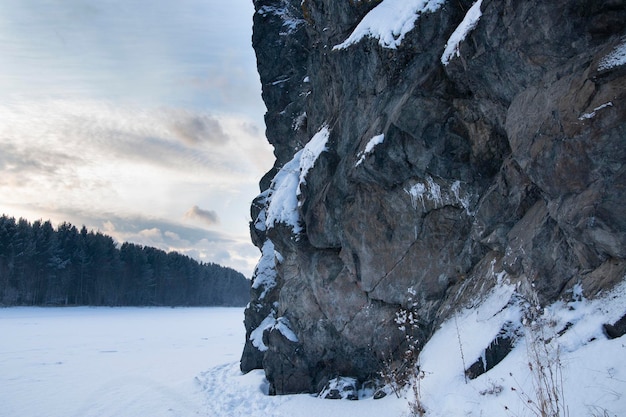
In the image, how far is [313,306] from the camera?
46.0 ft

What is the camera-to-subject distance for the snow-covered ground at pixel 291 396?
15.3ft

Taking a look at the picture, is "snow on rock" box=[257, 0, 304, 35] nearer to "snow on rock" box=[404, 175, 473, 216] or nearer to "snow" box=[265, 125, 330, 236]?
"snow" box=[265, 125, 330, 236]

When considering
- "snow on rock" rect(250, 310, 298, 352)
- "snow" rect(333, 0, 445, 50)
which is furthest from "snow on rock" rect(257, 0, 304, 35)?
"snow on rock" rect(250, 310, 298, 352)

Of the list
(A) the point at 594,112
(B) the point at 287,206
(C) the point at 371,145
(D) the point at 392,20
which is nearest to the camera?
(A) the point at 594,112

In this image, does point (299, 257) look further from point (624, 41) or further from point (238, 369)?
point (624, 41)

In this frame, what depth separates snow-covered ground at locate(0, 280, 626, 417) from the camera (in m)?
4.68

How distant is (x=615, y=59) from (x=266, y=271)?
16.0 m

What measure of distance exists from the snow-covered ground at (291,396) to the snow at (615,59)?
9.57ft

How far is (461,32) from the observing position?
8.13 metres

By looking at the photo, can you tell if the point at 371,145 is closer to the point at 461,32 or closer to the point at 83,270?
the point at 461,32

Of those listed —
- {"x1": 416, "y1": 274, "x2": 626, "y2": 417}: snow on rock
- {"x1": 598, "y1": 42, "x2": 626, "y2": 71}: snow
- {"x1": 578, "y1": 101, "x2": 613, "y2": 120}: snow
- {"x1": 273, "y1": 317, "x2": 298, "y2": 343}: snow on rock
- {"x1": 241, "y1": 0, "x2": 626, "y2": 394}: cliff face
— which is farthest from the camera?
{"x1": 273, "y1": 317, "x2": 298, "y2": 343}: snow on rock

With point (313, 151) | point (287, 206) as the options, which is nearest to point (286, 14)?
point (313, 151)

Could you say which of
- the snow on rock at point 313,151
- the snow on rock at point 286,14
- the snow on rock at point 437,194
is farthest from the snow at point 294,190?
the snow on rock at point 286,14

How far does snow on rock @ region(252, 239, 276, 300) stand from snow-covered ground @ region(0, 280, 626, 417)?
3783 millimetres
